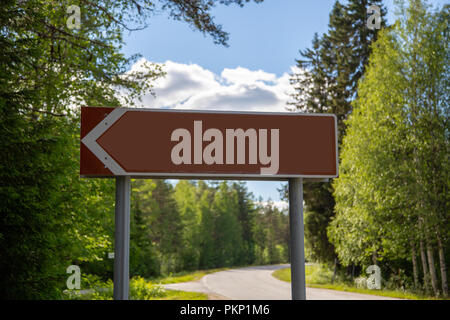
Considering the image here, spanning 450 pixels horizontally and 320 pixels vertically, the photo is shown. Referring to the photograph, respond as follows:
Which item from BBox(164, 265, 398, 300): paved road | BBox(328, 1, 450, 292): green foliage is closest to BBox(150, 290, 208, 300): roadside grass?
BBox(164, 265, 398, 300): paved road

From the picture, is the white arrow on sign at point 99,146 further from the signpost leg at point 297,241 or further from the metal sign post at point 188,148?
the signpost leg at point 297,241

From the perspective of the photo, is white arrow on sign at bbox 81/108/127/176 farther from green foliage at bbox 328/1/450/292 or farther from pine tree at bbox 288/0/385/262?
pine tree at bbox 288/0/385/262

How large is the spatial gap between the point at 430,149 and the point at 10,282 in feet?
56.9

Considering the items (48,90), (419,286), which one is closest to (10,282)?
(48,90)

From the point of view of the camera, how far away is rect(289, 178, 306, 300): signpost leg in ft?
8.18

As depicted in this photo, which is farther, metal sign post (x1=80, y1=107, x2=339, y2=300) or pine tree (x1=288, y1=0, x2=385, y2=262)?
pine tree (x1=288, y1=0, x2=385, y2=262)

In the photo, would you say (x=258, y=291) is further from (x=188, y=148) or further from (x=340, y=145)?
(x=188, y=148)

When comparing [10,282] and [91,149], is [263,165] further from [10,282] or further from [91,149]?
[10,282]

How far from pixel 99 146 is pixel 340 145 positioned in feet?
72.3

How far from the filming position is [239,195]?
76688mm

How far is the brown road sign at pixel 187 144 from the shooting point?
2.48m

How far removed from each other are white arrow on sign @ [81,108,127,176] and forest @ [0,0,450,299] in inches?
124

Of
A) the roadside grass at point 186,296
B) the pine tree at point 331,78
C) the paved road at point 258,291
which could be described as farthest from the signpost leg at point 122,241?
the pine tree at point 331,78

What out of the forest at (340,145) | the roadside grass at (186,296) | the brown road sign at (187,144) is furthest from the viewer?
the roadside grass at (186,296)
